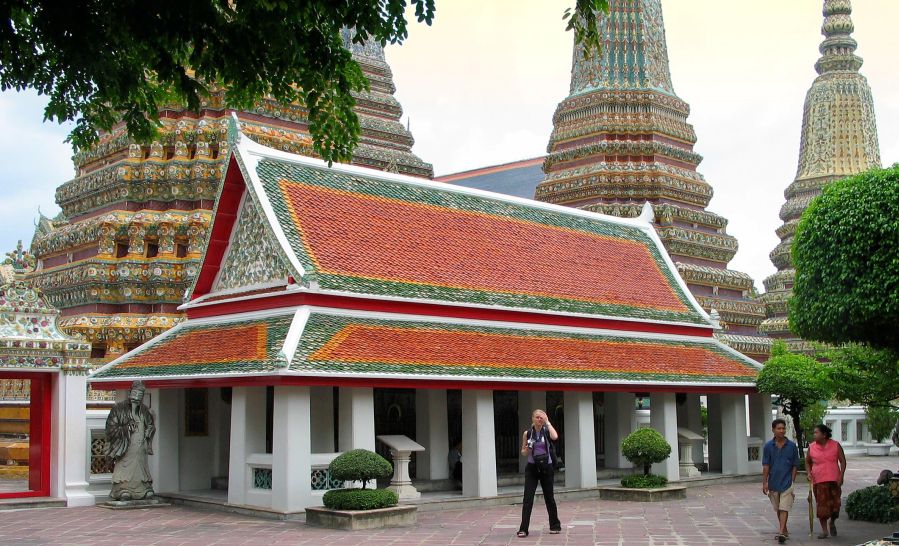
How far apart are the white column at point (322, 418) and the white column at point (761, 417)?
1038 centimetres

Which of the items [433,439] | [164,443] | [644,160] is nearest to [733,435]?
[433,439]

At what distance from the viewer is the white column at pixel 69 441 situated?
52.8 feet

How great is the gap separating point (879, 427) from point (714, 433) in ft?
29.7

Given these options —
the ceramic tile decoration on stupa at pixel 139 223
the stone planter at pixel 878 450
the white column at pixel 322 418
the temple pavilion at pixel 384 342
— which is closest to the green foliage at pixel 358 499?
the temple pavilion at pixel 384 342

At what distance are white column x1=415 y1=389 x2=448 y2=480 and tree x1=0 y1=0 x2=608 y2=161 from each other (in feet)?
25.3

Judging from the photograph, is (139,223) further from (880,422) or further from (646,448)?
(880,422)

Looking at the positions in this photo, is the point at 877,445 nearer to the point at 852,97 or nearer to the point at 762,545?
the point at 852,97

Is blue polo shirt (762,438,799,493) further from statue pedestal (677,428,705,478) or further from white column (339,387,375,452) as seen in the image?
statue pedestal (677,428,705,478)

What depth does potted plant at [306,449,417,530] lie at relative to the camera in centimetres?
1350

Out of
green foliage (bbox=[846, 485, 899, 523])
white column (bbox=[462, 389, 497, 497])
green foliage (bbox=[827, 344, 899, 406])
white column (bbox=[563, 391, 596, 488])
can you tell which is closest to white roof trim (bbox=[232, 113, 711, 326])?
white column (bbox=[462, 389, 497, 497])

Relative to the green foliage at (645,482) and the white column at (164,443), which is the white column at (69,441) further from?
the green foliage at (645,482)

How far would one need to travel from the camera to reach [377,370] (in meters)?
14.8

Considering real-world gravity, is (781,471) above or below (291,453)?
below

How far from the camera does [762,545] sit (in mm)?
12258
